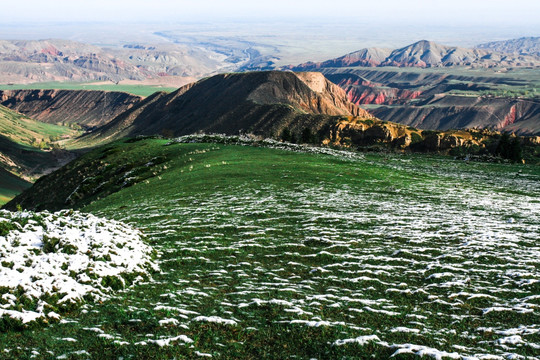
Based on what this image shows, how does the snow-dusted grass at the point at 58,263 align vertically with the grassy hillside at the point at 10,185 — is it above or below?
above

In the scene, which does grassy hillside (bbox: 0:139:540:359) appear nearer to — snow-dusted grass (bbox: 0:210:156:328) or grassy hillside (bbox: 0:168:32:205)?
snow-dusted grass (bbox: 0:210:156:328)

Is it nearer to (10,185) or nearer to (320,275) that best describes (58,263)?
(320,275)

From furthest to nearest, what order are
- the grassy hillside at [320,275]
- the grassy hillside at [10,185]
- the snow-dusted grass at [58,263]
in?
1. the grassy hillside at [10,185]
2. the snow-dusted grass at [58,263]
3. the grassy hillside at [320,275]

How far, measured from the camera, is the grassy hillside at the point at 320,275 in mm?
10750

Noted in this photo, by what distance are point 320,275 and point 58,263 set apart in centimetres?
1038

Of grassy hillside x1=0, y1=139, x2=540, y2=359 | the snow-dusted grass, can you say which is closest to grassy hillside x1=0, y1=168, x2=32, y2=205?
grassy hillside x1=0, y1=139, x2=540, y2=359

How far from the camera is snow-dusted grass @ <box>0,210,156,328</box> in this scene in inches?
477

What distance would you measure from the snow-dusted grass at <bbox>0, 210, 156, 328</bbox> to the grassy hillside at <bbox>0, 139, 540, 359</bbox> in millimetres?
728

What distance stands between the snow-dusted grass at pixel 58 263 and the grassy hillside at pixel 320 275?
728 millimetres

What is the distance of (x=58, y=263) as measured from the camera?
14.3 m

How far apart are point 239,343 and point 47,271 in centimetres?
788

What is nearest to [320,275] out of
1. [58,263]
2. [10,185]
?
[58,263]

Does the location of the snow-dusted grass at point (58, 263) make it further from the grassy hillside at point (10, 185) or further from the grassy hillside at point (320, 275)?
the grassy hillside at point (10, 185)

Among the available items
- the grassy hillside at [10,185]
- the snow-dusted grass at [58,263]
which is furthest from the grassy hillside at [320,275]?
the grassy hillside at [10,185]
